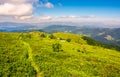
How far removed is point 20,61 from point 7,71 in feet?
28.8

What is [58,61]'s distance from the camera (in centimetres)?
6112

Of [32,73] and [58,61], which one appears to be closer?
[32,73]

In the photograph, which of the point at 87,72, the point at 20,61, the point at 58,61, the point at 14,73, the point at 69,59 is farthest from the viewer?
the point at 69,59

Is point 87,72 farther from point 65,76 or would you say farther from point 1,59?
point 1,59

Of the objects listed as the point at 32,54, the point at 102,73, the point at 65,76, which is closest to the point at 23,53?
the point at 32,54

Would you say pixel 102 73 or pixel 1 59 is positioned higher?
pixel 1 59

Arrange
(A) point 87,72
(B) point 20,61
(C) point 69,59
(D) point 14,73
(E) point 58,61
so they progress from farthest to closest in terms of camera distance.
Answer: (C) point 69,59 < (E) point 58,61 < (B) point 20,61 < (A) point 87,72 < (D) point 14,73

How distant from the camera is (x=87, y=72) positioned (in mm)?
53750

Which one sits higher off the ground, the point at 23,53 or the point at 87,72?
the point at 23,53

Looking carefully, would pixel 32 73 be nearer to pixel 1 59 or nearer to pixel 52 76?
pixel 52 76

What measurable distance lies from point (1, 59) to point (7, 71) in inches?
361

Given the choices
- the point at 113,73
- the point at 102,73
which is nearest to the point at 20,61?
the point at 102,73

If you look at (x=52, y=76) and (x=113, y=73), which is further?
Result: (x=113, y=73)

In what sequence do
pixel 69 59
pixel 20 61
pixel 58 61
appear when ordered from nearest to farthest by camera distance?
pixel 20 61, pixel 58 61, pixel 69 59
